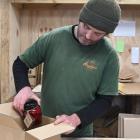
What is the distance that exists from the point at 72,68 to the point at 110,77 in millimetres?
203

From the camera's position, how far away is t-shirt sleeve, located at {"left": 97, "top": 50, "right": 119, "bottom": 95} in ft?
5.14

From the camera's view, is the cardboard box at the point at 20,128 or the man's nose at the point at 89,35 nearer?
the cardboard box at the point at 20,128

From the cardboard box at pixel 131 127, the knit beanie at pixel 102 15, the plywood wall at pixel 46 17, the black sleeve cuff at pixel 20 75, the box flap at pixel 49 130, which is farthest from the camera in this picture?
the plywood wall at pixel 46 17

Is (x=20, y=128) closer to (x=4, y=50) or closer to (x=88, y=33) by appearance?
(x=88, y=33)

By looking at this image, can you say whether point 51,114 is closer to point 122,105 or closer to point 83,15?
point 83,15

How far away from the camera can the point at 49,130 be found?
1180 mm

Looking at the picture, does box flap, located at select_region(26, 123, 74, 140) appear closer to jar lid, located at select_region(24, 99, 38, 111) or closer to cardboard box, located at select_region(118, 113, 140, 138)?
jar lid, located at select_region(24, 99, 38, 111)

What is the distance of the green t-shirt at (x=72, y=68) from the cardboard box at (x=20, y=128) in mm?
280

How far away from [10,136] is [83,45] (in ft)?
1.93

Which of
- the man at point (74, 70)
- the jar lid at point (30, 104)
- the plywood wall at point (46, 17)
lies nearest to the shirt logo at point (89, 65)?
the man at point (74, 70)

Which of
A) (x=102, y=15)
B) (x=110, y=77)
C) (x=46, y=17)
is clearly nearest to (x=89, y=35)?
(x=102, y=15)

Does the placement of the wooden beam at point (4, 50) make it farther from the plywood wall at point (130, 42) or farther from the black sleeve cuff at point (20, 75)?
the black sleeve cuff at point (20, 75)

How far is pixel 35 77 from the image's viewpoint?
3.29 metres

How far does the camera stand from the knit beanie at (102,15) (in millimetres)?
1408
